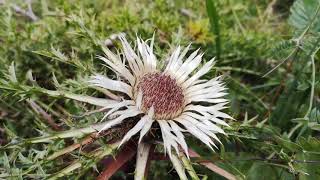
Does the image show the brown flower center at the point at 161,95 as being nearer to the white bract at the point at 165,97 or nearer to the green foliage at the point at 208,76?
the white bract at the point at 165,97

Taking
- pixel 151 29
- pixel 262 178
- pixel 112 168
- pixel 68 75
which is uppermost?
pixel 151 29

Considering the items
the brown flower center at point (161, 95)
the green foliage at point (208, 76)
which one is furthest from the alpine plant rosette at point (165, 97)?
the green foliage at point (208, 76)

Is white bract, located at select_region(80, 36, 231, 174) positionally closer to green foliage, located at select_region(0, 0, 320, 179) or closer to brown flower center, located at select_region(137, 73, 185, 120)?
brown flower center, located at select_region(137, 73, 185, 120)

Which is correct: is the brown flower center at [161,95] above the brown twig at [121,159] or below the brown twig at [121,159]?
above

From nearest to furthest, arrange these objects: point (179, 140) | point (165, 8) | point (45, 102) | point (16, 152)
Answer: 1. point (179, 140)
2. point (16, 152)
3. point (45, 102)
4. point (165, 8)

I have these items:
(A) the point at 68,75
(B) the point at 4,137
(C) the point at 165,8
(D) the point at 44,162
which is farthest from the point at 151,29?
(D) the point at 44,162

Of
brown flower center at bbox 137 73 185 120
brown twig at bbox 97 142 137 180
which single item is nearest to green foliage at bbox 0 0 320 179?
brown twig at bbox 97 142 137 180

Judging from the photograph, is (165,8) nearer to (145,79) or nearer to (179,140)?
(145,79)
